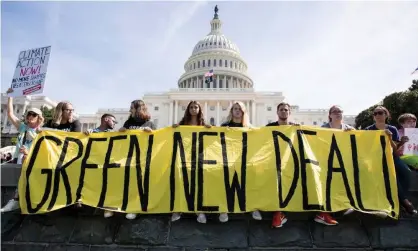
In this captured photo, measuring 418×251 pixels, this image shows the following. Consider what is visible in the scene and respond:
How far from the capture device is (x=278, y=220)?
3.79 m

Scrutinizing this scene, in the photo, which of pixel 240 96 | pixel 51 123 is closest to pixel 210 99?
pixel 240 96

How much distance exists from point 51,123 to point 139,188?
1.94 m

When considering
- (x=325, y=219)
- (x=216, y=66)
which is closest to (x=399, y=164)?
(x=325, y=219)

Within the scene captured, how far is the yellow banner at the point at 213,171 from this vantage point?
12.8 feet

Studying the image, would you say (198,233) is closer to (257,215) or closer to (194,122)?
(257,215)

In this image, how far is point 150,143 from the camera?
430cm

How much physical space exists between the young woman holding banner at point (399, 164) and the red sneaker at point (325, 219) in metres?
0.98

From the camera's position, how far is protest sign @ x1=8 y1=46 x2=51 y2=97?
218 inches

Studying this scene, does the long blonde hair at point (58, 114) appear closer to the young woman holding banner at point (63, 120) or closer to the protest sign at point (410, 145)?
the young woman holding banner at point (63, 120)

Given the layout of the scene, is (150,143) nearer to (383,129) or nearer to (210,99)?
(383,129)

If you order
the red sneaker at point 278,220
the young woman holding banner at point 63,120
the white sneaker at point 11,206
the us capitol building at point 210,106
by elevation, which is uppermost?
the us capitol building at point 210,106

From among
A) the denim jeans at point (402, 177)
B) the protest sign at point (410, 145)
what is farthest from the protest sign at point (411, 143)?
the denim jeans at point (402, 177)

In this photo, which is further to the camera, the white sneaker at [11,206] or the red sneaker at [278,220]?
the white sneaker at [11,206]

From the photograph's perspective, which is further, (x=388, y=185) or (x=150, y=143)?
(x=150, y=143)
